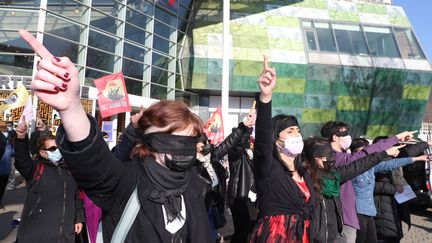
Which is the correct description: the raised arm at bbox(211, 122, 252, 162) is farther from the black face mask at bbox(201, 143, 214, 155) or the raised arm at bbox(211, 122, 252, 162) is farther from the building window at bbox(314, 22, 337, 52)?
the building window at bbox(314, 22, 337, 52)

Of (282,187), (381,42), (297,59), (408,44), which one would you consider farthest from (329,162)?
(408,44)

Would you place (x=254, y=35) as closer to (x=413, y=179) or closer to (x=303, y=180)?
(x=413, y=179)

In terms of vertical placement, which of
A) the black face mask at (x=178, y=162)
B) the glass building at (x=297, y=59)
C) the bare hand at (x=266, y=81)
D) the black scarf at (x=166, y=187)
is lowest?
the black scarf at (x=166, y=187)

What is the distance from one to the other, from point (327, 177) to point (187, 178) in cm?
201

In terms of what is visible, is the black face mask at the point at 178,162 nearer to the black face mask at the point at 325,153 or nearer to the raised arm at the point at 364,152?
the black face mask at the point at 325,153

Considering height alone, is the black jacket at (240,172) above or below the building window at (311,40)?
below

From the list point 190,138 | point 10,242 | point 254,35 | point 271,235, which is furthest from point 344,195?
point 254,35

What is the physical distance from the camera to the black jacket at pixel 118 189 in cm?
132

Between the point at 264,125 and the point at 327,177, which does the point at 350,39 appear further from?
the point at 264,125

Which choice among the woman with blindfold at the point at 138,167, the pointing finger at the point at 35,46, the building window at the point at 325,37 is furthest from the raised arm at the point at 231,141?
the building window at the point at 325,37

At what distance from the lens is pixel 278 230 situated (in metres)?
2.67

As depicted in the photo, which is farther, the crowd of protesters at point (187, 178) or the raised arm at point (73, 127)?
the crowd of protesters at point (187, 178)

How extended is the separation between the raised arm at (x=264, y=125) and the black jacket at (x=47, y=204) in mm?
2036

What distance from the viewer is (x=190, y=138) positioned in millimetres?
1903
